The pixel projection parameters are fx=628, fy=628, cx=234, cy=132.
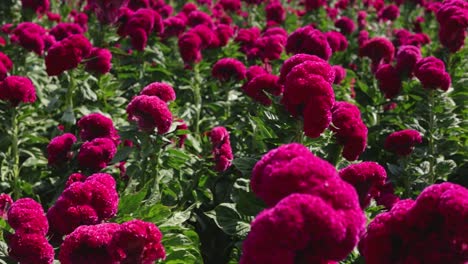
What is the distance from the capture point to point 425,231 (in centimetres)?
150

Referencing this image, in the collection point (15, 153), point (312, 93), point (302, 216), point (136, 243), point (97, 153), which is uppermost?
point (302, 216)

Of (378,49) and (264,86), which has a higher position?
(264,86)

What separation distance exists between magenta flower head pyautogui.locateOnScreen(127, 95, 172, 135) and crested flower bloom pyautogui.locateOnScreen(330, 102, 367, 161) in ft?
2.49

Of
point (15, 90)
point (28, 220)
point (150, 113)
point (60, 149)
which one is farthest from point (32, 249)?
point (15, 90)

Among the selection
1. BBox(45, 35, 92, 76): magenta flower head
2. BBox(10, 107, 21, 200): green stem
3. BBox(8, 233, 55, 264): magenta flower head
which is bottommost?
BBox(10, 107, 21, 200): green stem

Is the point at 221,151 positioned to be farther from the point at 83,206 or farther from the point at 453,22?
the point at 453,22

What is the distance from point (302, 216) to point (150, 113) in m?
1.64

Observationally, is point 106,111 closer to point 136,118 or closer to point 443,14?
point 136,118

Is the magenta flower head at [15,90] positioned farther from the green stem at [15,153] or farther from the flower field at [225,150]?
the green stem at [15,153]

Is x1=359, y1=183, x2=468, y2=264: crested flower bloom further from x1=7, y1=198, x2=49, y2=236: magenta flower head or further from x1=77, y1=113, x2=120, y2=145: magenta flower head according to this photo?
x1=77, y1=113, x2=120, y2=145: magenta flower head

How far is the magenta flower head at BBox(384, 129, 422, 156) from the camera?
11.4 feet

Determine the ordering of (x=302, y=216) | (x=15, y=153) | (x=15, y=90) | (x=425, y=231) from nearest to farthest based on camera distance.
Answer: (x=302, y=216) < (x=425, y=231) < (x=15, y=90) < (x=15, y=153)

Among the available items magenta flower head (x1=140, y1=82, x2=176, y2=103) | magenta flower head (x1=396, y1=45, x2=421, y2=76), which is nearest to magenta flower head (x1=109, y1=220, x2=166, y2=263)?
magenta flower head (x1=140, y1=82, x2=176, y2=103)

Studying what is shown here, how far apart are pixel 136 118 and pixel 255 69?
1379mm
